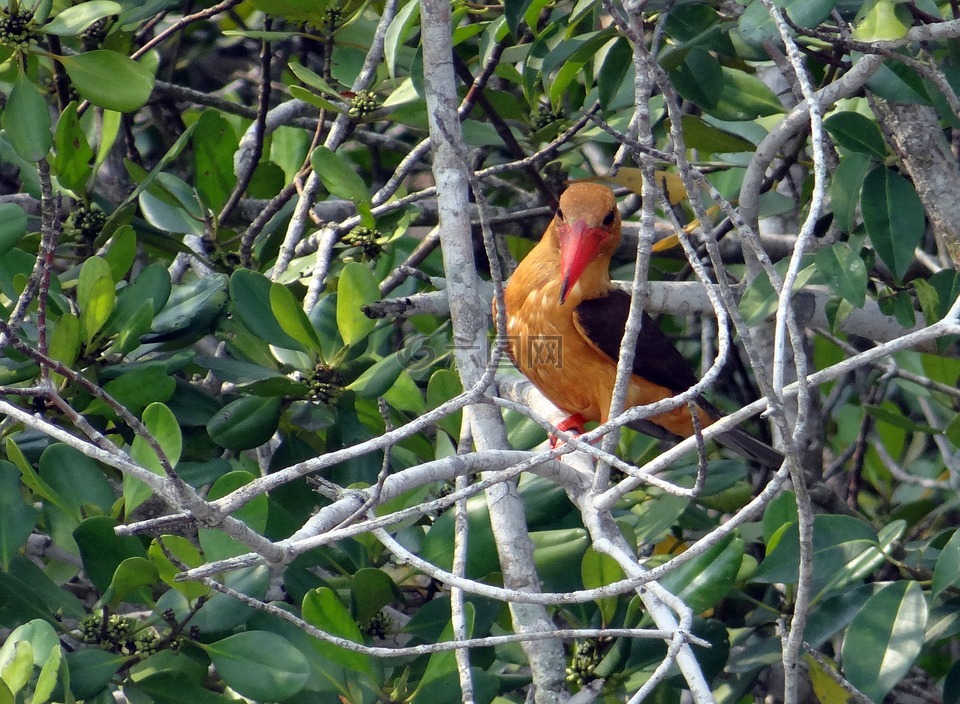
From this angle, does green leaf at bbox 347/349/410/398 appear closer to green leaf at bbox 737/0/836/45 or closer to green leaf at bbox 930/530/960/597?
green leaf at bbox 737/0/836/45

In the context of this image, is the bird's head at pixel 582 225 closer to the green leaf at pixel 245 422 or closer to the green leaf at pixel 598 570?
the green leaf at pixel 598 570

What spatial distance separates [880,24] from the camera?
2.31 metres

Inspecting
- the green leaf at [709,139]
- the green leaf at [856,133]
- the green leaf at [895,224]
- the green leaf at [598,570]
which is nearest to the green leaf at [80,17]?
the green leaf at [709,139]

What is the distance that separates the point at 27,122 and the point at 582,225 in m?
1.61

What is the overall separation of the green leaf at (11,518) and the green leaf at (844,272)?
1.89 meters

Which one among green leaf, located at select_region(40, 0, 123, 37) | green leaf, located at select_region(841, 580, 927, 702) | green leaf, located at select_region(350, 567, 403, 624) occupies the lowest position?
green leaf, located at select_region(841, 580, 927, 702)

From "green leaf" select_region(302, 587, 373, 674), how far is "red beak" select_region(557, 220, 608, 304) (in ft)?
4.44

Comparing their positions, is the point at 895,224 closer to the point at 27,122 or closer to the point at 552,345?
the point at 552,345

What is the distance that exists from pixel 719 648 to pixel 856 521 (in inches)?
18.1

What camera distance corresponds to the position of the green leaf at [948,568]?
7.30 ft

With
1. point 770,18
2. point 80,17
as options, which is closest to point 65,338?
point 80,17

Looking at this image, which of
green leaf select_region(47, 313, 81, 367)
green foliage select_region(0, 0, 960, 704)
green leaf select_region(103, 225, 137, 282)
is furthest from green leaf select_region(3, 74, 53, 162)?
green leaf select_region(47, 313, 81, 367)

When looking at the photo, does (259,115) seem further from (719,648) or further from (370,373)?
(719,648)

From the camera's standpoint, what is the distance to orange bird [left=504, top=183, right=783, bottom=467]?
3.27m
